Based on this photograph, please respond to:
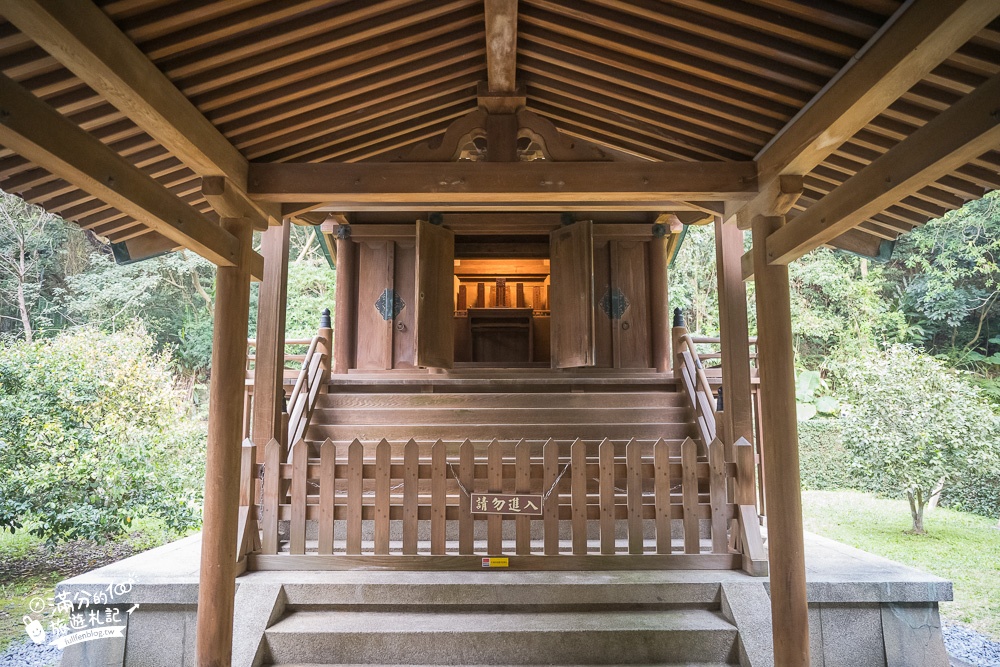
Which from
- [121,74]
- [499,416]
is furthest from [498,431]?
[121,74]

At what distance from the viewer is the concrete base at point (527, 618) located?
371 centimetres

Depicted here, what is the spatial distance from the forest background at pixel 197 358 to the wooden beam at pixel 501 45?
7.02 metres

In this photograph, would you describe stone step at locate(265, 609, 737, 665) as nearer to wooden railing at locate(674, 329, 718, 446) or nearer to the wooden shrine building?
the wooden shrine building

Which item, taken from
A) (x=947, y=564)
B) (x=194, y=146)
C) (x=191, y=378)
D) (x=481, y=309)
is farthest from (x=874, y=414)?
(x=191, y=378)

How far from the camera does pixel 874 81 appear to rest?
8.57ft

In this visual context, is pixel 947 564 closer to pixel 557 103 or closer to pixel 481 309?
pixel 481 309

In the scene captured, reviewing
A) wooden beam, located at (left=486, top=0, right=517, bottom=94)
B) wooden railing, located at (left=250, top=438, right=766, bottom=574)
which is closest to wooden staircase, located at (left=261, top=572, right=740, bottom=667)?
wooden railing, located at (left=250, top=438, right=766, bottom=574)

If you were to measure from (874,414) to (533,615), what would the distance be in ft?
26.3

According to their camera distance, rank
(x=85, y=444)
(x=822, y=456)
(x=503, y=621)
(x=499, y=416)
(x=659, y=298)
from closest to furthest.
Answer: (x=503, y=621), (x=499, y=416), (x=85, y=444), (x=659, y=298), (x=822, y=456)

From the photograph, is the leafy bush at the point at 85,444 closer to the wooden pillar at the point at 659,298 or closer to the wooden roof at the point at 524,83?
the wooden roof at the point at 524,83

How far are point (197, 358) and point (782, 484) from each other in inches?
648

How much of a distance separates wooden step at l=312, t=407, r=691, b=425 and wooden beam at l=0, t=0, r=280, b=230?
3180 mm

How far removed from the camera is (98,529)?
7363 millimetres

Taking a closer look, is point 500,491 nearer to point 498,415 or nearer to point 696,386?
point 498,415
